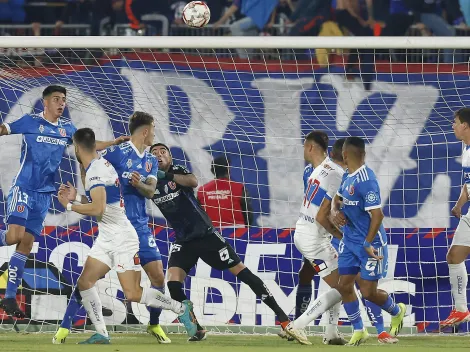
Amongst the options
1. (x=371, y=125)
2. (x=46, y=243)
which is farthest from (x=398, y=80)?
(x=46, y=243)

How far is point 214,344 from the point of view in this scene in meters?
10.2

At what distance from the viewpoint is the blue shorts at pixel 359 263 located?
10.0m

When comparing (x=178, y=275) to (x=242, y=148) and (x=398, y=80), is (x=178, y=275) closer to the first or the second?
(x=242, y=148)

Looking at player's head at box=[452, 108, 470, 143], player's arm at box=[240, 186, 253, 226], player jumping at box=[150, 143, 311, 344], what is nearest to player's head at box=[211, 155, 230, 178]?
player's arm at box=[240, 186, 253, 226]

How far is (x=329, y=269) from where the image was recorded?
10.6m

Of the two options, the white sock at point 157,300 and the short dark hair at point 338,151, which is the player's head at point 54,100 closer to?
the white sock at point 157,300

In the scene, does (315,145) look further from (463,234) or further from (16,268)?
(16,268)

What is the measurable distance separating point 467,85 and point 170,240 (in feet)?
12.0

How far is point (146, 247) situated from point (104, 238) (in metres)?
0.91

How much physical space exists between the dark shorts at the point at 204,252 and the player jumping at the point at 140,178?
310 millimetres

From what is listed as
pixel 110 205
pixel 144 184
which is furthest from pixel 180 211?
pixel 110 205

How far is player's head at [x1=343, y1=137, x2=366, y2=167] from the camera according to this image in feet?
32.9

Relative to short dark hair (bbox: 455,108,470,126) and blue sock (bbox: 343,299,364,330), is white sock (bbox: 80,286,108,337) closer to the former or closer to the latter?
blue sock (bbox: 343,299,364,330)

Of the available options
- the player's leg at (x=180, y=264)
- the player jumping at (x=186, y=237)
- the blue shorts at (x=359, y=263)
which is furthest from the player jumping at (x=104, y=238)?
the blue shorts at (x=359, y=263)
